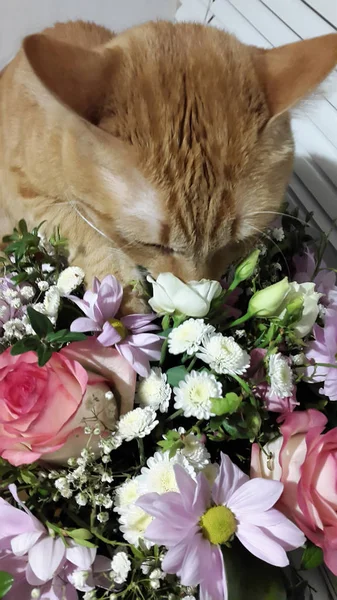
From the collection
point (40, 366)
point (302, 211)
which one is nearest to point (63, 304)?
point (40, 366)

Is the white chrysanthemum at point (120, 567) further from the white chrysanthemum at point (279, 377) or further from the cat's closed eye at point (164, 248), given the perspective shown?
the cat's closed eye at point (164, 248)

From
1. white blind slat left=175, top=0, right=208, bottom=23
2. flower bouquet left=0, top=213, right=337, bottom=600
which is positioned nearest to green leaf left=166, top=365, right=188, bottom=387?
flower bouquet left=0, top=213, right=337, bottom=600

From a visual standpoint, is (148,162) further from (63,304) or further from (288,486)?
(288,486)

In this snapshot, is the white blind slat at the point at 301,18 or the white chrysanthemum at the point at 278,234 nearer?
the white chrysanthemum at the point at 278,234

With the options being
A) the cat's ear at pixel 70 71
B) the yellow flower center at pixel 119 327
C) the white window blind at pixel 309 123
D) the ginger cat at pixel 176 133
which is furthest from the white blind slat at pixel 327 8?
the yellow flower center at pixel 119 327

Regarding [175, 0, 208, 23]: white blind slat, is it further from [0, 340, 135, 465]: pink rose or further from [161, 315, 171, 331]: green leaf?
[0, 340, 135, 465]: pink rose

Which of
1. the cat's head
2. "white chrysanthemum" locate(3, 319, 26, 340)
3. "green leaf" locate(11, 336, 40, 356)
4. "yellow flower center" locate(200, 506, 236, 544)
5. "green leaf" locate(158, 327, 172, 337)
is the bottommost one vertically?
"yellow flower center" locate(200, 506, 236, 544)

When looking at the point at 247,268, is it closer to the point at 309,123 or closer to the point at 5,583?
the point at 5,583

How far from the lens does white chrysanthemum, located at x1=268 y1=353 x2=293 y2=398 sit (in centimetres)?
60

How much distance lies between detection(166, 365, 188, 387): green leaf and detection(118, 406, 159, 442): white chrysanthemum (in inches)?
2.5

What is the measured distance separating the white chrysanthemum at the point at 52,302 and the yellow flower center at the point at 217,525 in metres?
0.29

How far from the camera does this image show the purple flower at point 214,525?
0.50 metres

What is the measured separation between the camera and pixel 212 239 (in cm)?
73

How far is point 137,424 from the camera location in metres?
0.57
